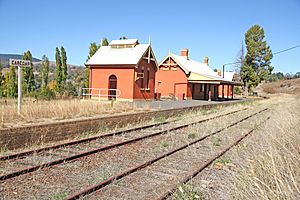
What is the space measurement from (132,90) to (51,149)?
15.5 m

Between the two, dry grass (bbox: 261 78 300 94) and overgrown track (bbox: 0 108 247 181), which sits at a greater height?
dry grass (bbox: 261 78 300 94)

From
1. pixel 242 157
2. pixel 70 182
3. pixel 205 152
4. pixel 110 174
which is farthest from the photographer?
pixel 205 152

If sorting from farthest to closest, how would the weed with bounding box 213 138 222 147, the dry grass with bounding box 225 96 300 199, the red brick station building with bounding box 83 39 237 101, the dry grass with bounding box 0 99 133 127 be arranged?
the red brick station building with bounding box 83 39 237 101, the dry grass with bounding box 0 99 133 127, the weed with bounding box 213 138 222 147, the dry grass with bounding box 225 96 300 199

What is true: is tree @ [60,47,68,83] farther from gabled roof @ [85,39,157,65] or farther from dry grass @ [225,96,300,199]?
dry grass @ [225,96,300,199]

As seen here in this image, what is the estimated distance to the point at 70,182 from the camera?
19.4 ft

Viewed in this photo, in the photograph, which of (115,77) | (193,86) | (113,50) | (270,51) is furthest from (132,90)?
(270,51)

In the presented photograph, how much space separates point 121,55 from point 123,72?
93.5 inches

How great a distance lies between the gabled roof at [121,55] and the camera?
80.6ft

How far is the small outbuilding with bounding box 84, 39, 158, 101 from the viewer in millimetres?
24109

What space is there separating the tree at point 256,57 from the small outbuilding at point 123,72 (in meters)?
32.1

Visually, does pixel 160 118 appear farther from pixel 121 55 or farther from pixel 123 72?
pixel 121 55

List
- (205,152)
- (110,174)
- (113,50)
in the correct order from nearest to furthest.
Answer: (110,174) → (205,152) → (113,50)

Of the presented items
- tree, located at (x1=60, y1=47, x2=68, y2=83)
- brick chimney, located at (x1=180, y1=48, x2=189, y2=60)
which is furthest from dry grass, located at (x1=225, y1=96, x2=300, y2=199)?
tree, located at (x1=60, y1=47, x2=68, y2=83)

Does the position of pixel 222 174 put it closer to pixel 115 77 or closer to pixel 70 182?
pixel 70 182
